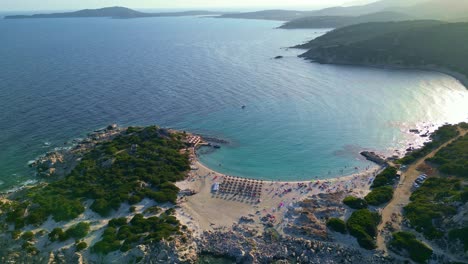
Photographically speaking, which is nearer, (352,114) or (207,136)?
(207,136)

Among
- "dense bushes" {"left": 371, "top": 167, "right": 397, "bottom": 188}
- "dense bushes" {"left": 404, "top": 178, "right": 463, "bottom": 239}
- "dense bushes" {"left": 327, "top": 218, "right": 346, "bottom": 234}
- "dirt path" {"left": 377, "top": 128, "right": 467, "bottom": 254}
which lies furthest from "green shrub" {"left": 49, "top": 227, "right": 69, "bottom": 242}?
"dense bushes" {"left": 371, "top": 167, "right": 397, "bottom": 188}

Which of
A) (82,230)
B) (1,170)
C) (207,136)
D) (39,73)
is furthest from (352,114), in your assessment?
(39,73)

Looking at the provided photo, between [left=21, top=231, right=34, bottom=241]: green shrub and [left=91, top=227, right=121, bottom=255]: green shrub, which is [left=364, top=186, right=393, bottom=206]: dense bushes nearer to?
[left=91, top=227, right=121, bottom=255]: green shrub

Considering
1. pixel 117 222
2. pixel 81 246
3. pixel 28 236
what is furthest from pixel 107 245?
pixel 28 236

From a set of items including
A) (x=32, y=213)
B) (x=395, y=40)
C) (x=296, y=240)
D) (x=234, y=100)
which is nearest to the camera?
(x=296, y=240)

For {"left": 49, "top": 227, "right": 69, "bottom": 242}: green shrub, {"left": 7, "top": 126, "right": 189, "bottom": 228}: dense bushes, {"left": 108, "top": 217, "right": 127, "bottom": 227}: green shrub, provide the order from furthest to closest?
{"left": 7, "top": 126, "right": 189, "bottom": 228}: dense bushes, {"left": 108, "top": 217, "right": 127, "bottom": 227}: green shrub, {"left": 49, "top": 227, "right": 69, "bottom": 242}: green shrub

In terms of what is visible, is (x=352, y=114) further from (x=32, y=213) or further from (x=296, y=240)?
(x=32, y=213)

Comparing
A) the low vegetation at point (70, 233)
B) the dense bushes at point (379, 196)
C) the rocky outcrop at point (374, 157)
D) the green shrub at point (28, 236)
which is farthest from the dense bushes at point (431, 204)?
the green shrub at point (28, 236)
